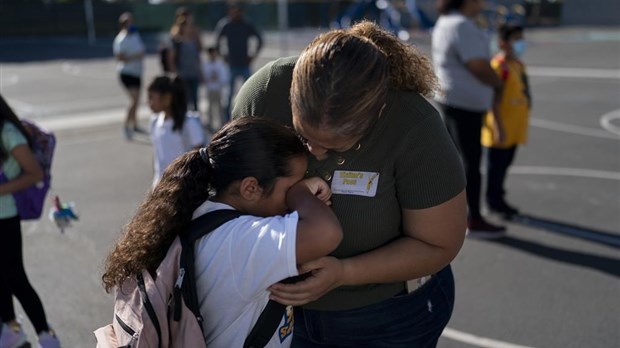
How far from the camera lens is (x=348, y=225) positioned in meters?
2.07

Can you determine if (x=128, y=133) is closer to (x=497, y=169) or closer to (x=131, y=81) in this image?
(x=131, y=81)

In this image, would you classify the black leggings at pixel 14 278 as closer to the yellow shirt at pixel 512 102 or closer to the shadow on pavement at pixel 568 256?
the shadow on pavement at pixel 568 256

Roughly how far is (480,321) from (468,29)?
247 centimetres

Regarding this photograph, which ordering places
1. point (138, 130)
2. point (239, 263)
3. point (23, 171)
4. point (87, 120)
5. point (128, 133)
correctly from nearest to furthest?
point (239, 263)
point (23, 171)
point (128, 133)
point (138, 130)
point (87, 120)

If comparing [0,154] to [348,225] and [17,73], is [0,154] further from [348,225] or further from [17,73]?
[17,73]

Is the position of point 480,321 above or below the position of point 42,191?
below

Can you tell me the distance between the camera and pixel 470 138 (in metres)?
5.96

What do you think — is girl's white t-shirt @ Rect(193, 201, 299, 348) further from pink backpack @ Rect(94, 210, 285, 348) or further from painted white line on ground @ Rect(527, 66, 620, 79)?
painted white line on ground @ Rect(527, 66, 620, 79)

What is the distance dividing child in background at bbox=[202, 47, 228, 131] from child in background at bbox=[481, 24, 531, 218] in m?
5.77

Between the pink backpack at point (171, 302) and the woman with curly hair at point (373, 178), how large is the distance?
9.3 inches

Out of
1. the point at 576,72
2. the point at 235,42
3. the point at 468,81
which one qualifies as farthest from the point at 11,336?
the point at 576,72

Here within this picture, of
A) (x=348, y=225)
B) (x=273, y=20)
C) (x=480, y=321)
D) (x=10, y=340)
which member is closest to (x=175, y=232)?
(x=348, y=225)

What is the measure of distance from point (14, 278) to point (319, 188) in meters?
2.66

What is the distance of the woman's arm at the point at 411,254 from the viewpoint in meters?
1.94
